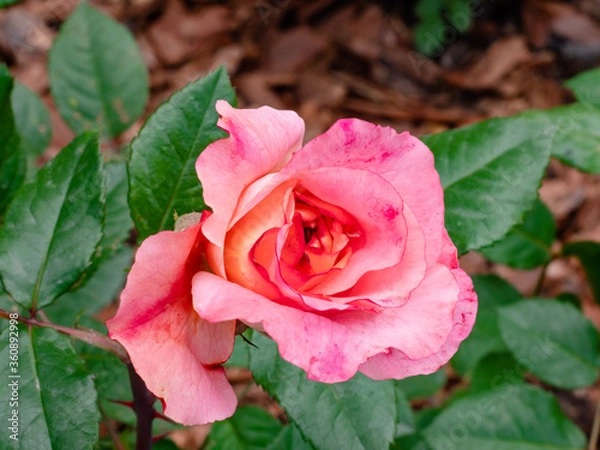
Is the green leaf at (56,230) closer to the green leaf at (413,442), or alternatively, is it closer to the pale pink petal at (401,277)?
the pale pink petal at (401,277)

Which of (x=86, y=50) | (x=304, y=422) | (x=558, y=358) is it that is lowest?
(x=558, y=358)

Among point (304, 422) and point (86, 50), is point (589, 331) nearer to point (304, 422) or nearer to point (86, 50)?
point (304, 422)

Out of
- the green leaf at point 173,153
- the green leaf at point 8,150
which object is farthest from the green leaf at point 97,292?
the green leaf at point 173,153

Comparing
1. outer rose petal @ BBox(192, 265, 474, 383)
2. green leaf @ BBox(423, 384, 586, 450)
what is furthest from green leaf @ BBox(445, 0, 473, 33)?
outer rose petal @ BBox(192, 265, 474, 383)

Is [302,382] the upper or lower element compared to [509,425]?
upper

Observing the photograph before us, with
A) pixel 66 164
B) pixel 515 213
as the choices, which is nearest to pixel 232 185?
pixel 66 164

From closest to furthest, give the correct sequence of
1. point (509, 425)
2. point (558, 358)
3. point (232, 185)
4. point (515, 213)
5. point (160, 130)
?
point (232, 185) → point (160, 130) → point (515, 213) → point (509, 425) → point (558, 358)

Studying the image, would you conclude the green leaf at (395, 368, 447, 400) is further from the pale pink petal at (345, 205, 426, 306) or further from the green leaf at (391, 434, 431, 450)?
the pale pink petal at (345, 205, 426, 306)
